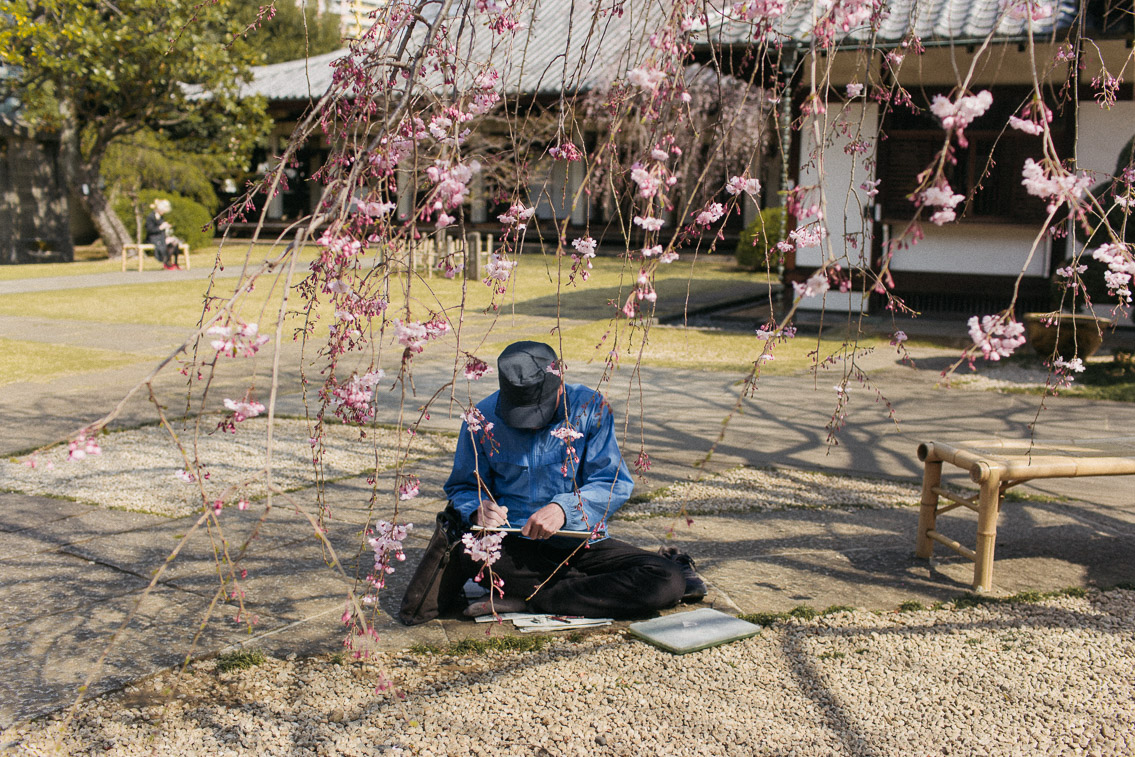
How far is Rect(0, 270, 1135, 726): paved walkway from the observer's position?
139 inches

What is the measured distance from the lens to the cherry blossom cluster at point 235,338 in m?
2.07

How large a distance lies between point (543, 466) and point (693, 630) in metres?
0.82

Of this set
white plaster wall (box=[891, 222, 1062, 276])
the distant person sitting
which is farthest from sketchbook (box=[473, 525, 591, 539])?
the distant person sitting

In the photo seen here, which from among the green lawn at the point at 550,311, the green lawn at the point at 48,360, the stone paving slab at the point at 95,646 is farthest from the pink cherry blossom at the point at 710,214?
the green lawn at the point at 48,360

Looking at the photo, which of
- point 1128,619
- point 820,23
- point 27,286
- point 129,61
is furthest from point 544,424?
point 129,61

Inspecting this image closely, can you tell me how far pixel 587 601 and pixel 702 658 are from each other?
52cm

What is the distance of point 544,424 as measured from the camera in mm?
3623

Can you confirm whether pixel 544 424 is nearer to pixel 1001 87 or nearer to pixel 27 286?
pixel 1001 87

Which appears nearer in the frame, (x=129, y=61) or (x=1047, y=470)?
(x=1047, y=470)

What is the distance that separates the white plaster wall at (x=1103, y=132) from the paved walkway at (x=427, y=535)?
16.1 ft

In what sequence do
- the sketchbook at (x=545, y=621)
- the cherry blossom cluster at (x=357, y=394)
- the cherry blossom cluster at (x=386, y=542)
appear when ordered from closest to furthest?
1. the cherry blossom cluster at (x=357, y=394)
2. the cherry blossom cluster at (x=386, y=542)
3. the sketchbook at (x=545, y=621)

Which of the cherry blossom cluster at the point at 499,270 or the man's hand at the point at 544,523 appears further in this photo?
the man's hand at the point at 544,523

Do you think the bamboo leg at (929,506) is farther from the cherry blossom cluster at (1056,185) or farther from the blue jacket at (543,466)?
the cherry blossom cluster at (1056,185)

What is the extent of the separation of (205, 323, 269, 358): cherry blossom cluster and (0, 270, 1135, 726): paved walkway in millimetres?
860
